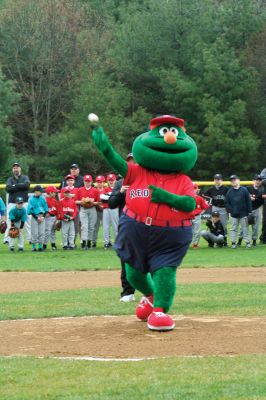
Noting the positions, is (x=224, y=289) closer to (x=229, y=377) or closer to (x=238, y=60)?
(x=229, y=377)

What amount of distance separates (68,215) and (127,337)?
13761mm

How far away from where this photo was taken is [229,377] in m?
6.30

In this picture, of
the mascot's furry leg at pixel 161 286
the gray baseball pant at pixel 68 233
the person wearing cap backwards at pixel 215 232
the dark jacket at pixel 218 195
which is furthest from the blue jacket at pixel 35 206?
the mascot's furry leg at pixel 161 286

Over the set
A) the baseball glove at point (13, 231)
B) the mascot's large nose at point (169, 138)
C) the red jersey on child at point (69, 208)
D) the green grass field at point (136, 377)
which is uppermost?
the mascot's large nose at point (169, 138)

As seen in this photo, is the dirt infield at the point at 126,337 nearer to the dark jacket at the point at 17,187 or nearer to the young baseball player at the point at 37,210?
the young baseball player at the point at 37,210

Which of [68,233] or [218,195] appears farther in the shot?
[218,195]

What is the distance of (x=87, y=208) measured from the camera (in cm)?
2233

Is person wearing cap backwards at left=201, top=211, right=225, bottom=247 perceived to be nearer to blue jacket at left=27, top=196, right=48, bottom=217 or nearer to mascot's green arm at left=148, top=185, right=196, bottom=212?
blue jacket at left=27, top=196, right=48, bottom=217

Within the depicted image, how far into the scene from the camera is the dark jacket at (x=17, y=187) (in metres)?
22.0

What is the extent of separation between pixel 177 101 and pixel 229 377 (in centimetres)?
4914

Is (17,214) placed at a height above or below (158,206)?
below

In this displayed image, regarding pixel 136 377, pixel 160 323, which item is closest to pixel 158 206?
pixel 160 323

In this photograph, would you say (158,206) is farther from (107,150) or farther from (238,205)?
(238,205)

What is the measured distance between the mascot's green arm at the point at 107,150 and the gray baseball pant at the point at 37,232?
12941 mm
